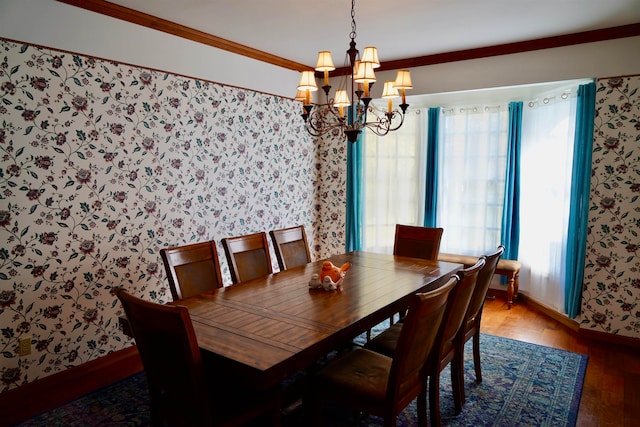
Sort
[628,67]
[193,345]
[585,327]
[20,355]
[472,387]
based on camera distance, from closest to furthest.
A: [193,345]
[20,355]
[472,387]
[628,67]
[585,327]

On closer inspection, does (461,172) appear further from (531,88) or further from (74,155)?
(74,155)

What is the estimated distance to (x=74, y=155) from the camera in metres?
2.85

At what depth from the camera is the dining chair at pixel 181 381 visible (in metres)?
1.54

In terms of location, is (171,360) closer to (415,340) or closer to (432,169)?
(415,340)

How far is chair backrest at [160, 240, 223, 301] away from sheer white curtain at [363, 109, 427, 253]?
2.76 metres

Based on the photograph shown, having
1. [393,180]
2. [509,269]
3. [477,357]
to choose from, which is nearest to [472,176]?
[393,180]

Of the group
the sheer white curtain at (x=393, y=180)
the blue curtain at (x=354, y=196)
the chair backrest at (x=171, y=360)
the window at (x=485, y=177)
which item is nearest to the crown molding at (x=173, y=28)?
the blue curtain at (x=354, y=196)

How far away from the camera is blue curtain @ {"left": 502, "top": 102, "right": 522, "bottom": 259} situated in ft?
14.8

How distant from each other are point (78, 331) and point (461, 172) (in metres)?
4.09

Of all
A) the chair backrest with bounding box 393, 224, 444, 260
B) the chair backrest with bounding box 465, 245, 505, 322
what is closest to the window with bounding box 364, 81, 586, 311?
the chair backrest with bounding box 393, 224, 444, 260

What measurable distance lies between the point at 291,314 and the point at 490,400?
1.56m

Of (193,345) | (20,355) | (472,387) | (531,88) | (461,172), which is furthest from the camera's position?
(461,172)

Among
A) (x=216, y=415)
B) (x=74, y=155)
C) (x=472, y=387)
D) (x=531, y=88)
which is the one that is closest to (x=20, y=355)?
(x=74, y=155)

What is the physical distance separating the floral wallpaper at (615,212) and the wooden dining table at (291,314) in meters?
1.53
